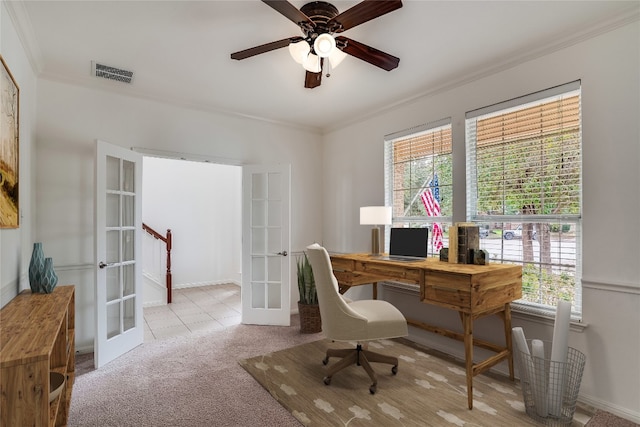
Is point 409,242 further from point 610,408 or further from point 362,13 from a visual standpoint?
point 362,13

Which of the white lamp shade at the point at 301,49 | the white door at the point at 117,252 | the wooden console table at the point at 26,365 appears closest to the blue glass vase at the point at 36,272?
the wooden console table at the point at 26,365

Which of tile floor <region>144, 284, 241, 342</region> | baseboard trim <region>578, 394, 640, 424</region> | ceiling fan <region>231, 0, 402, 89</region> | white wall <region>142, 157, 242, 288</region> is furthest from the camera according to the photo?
white wall <region>142, 157, 242, 288</region>

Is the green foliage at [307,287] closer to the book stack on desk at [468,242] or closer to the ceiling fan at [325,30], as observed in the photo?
the book stack on desk at [468,242]

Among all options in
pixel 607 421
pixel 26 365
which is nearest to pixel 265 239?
pixel 26 365

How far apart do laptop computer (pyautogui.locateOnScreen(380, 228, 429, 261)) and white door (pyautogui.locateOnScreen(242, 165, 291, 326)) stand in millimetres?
1337

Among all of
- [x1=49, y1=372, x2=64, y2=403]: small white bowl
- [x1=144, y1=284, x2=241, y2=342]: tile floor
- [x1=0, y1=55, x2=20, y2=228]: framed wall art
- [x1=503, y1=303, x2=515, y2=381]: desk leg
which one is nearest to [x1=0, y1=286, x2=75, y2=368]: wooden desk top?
[x1=49, y1=372, x2=64, y2=403]: small white bowl

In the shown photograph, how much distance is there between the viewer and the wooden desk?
2.09 metres

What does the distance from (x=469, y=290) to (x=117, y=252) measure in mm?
2950

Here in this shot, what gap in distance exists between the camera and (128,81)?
2.96 meters

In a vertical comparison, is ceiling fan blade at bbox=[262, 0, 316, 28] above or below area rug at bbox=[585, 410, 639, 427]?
above

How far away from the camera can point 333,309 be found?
230 cm

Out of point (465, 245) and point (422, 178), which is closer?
point (465, 245)

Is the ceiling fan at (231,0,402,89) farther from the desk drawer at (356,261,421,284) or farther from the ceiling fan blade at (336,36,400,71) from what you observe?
the desk drawer at (356,261,421,284)

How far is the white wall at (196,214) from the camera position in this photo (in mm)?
5688
